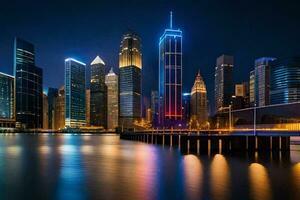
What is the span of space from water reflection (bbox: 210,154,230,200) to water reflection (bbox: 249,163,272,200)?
242 cm

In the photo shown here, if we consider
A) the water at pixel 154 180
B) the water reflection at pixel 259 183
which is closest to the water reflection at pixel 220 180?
the water at pixel 154 180

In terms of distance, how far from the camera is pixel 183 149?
83625mm

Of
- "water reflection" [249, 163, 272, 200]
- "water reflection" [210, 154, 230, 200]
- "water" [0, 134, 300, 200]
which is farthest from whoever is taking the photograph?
"water" [0, 134, 300, 200]

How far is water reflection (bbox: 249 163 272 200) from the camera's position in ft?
111

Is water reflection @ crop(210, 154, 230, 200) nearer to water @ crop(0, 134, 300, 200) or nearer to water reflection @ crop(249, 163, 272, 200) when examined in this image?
water @ crop(0, 134, 300, 200)

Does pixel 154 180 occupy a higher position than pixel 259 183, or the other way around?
pixel 259 183

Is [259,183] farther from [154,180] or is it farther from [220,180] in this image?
[154,180]

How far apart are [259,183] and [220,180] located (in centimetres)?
420

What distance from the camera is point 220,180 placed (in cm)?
4178

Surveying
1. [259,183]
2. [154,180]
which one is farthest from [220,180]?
[154,180]

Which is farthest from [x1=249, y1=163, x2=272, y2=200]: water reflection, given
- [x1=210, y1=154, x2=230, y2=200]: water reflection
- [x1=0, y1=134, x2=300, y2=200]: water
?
[x1=210, y1=154, x2=230, y2=200]: water reflection

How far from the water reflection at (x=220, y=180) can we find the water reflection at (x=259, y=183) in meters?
2.42

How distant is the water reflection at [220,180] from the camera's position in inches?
1349

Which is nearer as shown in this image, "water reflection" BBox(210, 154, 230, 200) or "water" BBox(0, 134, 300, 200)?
"water reflection" BBox(210, 154, 230, 200)
